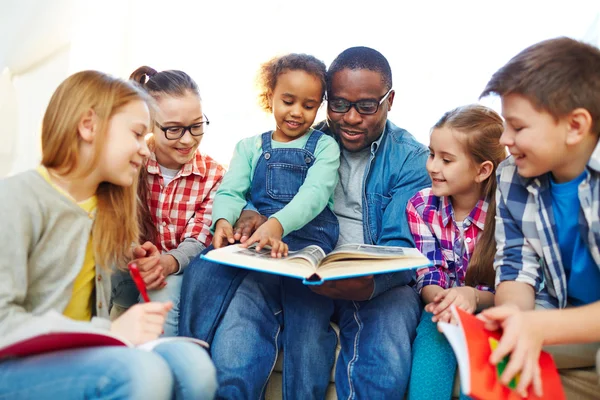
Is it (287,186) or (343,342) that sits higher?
(287,186)

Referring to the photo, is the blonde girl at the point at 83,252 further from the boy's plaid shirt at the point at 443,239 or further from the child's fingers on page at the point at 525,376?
the boy's plaid shirt at the point at 443,239

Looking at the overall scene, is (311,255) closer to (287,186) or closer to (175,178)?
(287,186)

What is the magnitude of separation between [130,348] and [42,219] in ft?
1.06

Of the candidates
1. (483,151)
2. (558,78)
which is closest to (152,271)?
(483,151)

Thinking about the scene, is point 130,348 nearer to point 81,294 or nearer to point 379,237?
point 81,294

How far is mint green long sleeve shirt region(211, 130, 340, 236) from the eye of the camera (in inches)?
61.4

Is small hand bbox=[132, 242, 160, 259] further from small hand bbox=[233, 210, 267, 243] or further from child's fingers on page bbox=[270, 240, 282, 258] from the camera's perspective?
child's fingers on page bbox=[270, 240, 282, 258]

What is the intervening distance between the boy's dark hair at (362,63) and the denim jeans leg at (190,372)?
1.01m

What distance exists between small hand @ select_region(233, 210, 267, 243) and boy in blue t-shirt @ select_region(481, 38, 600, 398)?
2.10 ft

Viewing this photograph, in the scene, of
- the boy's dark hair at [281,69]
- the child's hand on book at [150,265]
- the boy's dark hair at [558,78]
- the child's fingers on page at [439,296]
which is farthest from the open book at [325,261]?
the boy's dark hair at [281,69]

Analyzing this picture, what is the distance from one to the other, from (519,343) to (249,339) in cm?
65

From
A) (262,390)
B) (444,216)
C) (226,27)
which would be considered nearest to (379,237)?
(444,216)

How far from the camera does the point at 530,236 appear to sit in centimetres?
133

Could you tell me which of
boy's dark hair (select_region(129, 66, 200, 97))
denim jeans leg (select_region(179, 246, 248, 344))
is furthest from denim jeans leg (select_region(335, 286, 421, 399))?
boy's dark hair (select_region(129, 66, 200, 97))
